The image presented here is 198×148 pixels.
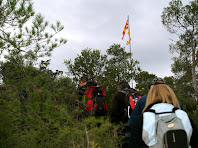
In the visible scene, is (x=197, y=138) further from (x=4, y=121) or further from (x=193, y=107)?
(x=193, y=107)

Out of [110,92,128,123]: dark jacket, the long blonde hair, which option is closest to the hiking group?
the long blonde hair

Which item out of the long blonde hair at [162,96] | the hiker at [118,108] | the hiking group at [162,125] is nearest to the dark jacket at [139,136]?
the hiking group at [162,125]

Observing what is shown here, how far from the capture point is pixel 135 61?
14500 mm

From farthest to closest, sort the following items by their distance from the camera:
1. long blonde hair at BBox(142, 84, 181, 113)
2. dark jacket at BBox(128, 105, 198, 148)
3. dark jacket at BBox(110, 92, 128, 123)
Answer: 1. dark jacket at BBox(110, 92, 128, 123)
2. long blonde hair at BBox(142, 84, 181, 113)
3. dark jacket at BBox(128, 105, 198, 148)

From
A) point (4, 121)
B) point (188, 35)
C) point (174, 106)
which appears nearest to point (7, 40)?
point (4, 121)

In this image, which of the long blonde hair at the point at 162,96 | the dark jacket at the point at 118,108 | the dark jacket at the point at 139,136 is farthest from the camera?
the dark jacket at the point at 118,108

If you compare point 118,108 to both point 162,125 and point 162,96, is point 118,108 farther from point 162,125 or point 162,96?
point 162,125

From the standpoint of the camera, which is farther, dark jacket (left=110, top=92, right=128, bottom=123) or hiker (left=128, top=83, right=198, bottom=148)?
dark jacket (left=110, top=92, right=128, bottom=123)

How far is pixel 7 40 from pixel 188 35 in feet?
62.6

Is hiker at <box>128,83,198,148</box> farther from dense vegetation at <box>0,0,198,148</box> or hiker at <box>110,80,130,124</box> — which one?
hiker at <box>110,80,130,124</box>

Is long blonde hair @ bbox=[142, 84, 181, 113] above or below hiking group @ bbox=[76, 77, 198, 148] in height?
above

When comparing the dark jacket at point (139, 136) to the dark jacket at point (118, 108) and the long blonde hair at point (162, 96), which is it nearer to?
the long blonde hair at point (162, 96)

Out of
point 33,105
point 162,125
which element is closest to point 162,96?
point 162,125

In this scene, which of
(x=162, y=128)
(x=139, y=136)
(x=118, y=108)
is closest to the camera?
(x=162, y=128)
